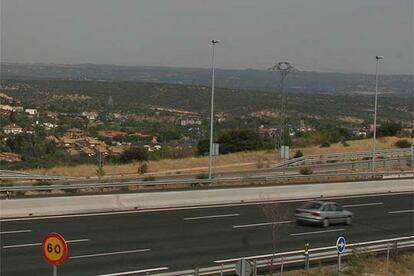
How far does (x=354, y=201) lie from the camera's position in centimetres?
3616

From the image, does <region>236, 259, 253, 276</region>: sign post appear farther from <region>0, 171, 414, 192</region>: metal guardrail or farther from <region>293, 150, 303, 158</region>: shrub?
<region>293, 150, 303, 158</region>: shrub

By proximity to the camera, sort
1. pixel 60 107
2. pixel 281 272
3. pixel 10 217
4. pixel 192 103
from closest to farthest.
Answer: pixel 281 272 → pixel 10 217 → pixel 60 107 → pixel 192 103

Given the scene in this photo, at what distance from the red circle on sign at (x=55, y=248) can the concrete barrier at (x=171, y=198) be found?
53.2 ft

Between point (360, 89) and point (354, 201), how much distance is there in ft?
408

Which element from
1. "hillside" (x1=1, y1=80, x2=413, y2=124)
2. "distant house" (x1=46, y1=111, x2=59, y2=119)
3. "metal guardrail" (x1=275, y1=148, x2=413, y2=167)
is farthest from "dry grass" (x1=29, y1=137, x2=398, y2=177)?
"hillside" (x1=1, y1=80, x2=413, y2=124)

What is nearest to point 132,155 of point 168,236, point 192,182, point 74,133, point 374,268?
point 74,133

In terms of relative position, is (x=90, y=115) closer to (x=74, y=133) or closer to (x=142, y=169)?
(x=74, y=133)

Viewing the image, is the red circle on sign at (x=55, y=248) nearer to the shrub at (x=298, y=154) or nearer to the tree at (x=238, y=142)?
the shrub at (x=298, y=154)

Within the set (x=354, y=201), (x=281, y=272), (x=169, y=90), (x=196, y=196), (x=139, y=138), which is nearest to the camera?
(x=281, y=272)

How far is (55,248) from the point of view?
9695 mm

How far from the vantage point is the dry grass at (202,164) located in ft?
163

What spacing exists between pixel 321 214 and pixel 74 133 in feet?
147

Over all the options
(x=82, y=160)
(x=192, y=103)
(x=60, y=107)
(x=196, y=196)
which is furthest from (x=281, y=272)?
(x=192, y=103)

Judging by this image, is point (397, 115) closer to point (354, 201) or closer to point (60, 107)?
point (60, 107)
